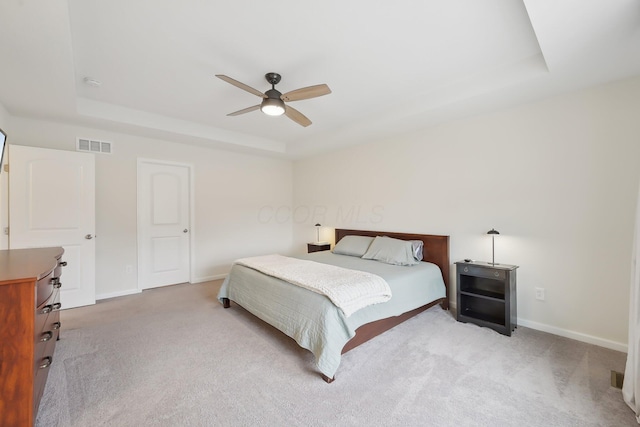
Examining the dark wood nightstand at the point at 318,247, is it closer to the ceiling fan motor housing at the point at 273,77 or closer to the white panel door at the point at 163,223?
the white panel door at the point at 163,223

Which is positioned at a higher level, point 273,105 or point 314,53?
point 314,53

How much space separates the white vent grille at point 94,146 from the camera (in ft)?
12.3

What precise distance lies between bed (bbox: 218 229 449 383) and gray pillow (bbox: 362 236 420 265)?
0.12m

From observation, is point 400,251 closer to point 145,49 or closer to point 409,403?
point 409,403

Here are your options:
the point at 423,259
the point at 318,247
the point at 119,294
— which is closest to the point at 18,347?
the point at 119,294

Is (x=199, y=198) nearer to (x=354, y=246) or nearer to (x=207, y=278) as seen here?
(x=207, y=278)

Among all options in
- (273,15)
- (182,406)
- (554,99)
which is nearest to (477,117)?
(554,99)

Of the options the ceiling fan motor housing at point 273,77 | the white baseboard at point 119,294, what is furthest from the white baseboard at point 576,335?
the white baseboard at point 119,294

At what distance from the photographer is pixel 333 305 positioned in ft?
7.07

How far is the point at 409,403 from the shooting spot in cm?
175

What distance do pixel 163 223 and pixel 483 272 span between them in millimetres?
4626

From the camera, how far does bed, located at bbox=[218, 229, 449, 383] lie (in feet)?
6.83

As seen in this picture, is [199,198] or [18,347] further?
[199,198]

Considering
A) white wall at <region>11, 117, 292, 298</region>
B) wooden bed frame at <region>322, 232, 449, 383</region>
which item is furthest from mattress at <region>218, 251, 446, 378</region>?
white wall at <region>11, 117, 292, 298</region>
